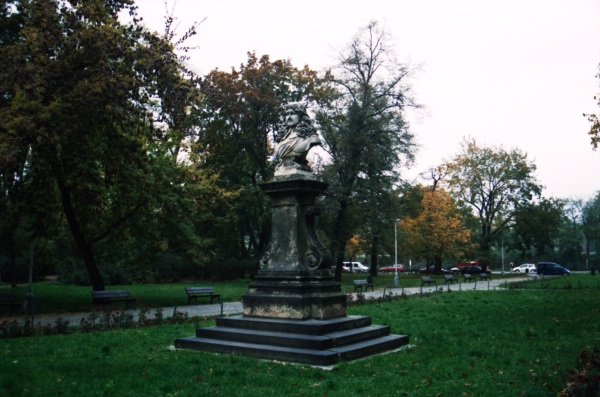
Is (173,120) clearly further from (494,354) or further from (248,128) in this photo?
(248,128)

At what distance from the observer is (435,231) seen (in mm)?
49812

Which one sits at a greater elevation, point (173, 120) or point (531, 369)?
point (173, 120)

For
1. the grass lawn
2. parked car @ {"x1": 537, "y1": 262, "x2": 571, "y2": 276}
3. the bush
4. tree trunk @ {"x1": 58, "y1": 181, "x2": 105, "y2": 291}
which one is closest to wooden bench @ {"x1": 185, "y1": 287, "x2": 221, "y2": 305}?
tree trunk @ {"x1": 58, "y1": 181, "x2": 105, "y2": 291}

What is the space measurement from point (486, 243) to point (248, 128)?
32.6m

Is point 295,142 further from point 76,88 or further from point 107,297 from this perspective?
point 107,297

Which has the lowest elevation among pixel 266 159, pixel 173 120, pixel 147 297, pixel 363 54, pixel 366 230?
pixel 147 297

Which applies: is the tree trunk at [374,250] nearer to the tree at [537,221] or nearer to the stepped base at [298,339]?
the tree at [537,221]

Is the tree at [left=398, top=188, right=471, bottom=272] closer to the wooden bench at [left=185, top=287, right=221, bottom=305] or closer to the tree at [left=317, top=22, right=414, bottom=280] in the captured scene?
the tree at [left=317, top=22, right=414, bottom=280]

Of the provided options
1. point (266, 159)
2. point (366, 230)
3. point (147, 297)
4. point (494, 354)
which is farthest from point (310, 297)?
point (266, 159)

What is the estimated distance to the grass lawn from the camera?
271 inches

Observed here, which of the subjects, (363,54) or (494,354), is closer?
(494,354)

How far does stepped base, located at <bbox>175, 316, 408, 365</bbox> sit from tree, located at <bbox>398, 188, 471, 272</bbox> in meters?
40.3

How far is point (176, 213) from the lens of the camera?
2198 centimetres

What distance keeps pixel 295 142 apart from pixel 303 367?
5.09 m
